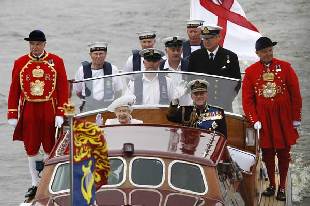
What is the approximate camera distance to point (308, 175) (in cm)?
1756

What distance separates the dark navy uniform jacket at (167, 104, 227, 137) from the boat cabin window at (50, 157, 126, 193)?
64.4 inches

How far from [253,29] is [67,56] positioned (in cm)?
1043

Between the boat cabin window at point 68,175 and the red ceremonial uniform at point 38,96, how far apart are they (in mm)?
2866

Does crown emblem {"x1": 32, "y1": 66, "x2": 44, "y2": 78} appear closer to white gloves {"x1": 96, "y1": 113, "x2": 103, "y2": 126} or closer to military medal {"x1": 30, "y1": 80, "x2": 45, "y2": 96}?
military medal {"x1": 30, "y1": 80, "x2": 45, "y2": 96}

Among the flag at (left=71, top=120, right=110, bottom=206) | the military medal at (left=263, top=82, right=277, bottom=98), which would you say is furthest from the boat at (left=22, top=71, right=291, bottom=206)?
the military medal at (left=263, top=82, right=277, bottom=98)

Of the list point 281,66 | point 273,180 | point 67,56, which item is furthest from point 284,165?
point 67,56

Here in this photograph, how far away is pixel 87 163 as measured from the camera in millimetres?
9727

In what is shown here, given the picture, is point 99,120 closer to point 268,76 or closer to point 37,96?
point 37,96

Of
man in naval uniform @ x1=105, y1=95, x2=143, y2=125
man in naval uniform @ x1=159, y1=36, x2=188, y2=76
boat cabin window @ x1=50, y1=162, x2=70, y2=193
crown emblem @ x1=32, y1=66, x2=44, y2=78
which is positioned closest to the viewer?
boat cabin window @ x1=50, y1=162, x2=70, y2=193

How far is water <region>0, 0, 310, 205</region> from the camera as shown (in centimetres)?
2603

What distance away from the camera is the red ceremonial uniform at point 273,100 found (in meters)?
13.6

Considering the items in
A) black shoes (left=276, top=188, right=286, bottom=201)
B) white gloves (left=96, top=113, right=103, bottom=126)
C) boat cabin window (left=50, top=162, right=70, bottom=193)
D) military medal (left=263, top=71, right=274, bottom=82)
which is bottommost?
black shoes (left=276, top=188, right=286, bottom=201)

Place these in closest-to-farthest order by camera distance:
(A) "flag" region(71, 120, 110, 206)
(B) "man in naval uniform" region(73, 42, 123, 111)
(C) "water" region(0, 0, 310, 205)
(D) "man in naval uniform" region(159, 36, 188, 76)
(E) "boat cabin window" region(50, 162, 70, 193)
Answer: (A) "flag" region(71, 120, 110, 206), (E) "boat cabin window" region(50, 162, 70, 193), (B) "man in naval uniform" region(73, 42, 123, 111), (D) "man in naval uniform" region(159, 36, 188, 76), (C) "water" region(0, 0, 310, 205)

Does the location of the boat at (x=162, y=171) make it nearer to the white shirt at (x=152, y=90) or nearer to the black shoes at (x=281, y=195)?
the black shoes at (x=281, y=195)
